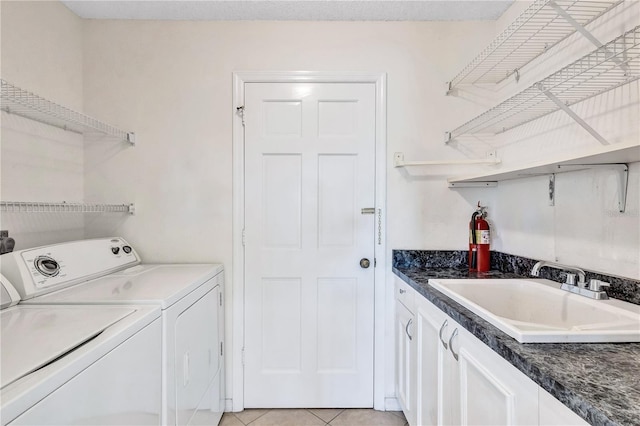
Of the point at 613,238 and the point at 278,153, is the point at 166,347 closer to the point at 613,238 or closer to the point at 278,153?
the point at 278,153

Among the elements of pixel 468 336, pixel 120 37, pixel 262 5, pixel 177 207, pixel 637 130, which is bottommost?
pixel 468 336

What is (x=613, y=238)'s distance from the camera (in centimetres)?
123

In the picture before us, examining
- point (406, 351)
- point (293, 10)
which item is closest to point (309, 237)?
point (406, 351)

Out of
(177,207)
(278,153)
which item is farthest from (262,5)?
(177,207)

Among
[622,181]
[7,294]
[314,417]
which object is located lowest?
[314,417]

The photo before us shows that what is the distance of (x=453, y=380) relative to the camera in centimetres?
118

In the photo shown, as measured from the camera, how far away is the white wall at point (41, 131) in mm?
1521

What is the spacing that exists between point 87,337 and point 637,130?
6.52 ft

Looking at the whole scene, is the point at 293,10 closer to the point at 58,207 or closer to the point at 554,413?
the point at 58,207

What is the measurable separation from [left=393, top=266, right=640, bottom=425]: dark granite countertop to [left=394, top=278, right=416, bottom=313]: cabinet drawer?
591mm

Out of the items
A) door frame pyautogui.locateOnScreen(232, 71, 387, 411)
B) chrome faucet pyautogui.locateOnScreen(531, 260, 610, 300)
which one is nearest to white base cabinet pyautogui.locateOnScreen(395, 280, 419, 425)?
door frame pyautogui.locateOnScreen(232, 71, 387, 411)

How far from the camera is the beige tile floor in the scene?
1.84m

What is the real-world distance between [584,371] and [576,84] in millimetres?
1089

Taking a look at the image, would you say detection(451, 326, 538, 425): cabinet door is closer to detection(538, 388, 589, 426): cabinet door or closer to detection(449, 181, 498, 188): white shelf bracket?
detection(538, 388, 589, 426): cabinet door
